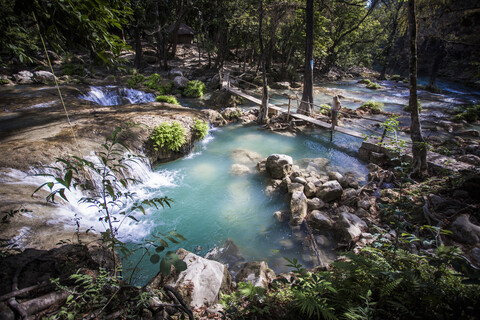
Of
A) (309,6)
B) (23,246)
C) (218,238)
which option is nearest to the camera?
(23,246)

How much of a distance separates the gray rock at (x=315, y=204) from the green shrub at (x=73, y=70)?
19113 mm

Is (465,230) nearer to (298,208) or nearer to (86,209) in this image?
(298,208)

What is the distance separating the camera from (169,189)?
7145mm

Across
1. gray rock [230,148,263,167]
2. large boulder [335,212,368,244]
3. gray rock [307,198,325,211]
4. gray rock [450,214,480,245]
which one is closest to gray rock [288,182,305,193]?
gray rock [307,198,325,211]

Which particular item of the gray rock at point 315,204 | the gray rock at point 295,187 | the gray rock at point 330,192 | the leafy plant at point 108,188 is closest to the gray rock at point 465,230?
the gray rock at point 330,192

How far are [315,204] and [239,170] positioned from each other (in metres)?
3.09

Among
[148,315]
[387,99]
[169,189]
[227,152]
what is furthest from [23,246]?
[387,99]

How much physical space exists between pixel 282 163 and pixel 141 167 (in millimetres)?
4696

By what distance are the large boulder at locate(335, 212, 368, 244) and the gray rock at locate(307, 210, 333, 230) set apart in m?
0.24

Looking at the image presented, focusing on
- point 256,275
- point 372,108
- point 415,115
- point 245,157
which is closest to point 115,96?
point 245,157

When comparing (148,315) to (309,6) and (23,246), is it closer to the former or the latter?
(23,246)

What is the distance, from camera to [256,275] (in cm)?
372

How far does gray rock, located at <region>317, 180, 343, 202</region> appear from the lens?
21.0 feet

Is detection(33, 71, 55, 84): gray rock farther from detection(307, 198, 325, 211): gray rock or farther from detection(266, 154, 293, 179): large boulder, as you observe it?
detection(307, 198, 325, 211): gray rock
